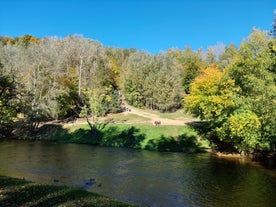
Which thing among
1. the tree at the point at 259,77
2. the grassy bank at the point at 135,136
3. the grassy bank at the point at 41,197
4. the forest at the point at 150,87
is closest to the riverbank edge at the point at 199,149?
the grassy bank at the point at 135,136

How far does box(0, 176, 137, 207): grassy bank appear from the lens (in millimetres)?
15055

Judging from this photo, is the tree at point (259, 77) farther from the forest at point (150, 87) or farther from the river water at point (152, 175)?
the river water at point (152, 175)

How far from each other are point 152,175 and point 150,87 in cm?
5643

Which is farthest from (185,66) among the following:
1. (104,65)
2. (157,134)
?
(157,134)

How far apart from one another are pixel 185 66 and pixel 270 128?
244 feet

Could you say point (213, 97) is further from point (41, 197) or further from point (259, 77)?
point (41, 197)

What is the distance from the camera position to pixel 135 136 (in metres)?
56.4

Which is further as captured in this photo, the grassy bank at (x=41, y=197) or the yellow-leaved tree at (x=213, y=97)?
the yellow-leaved tree at (x=213, y=97)

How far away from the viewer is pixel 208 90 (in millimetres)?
49312

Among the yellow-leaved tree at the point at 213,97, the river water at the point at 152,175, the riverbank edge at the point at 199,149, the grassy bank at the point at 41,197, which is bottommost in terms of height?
the river water at the point at 152,175

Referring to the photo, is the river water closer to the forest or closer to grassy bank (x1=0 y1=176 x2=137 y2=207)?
the forest

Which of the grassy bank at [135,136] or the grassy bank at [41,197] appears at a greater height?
the grassy bank at [135,136]

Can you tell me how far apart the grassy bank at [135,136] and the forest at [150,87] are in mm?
3909

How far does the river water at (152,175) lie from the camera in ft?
78.0
